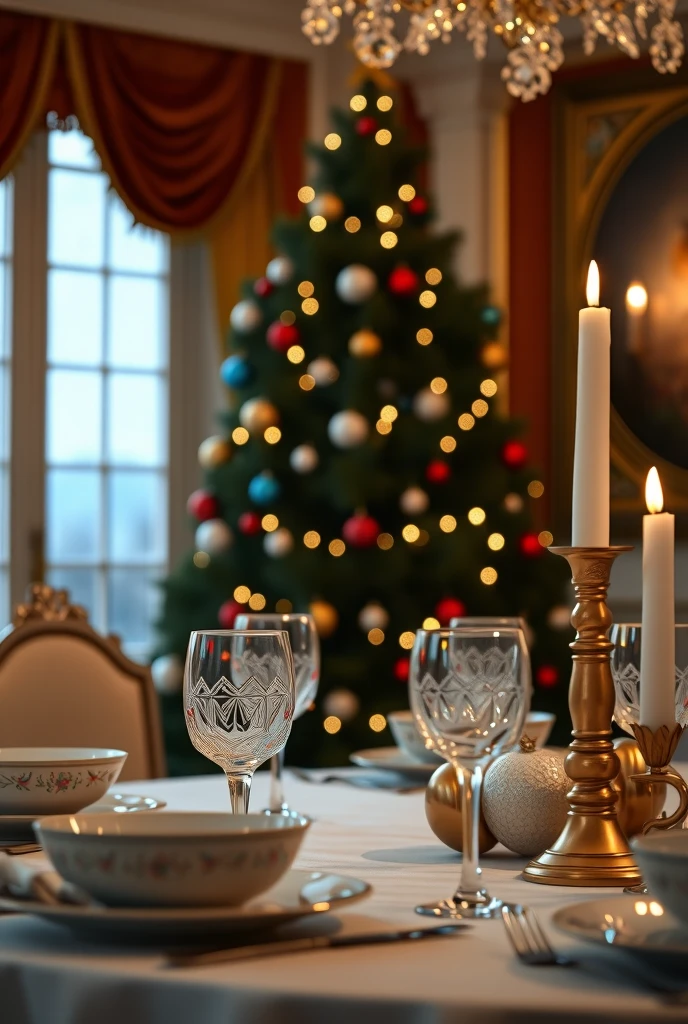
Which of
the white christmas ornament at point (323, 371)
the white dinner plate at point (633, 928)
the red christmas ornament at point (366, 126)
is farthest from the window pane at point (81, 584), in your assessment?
the white dinner plate at point (633, 928)

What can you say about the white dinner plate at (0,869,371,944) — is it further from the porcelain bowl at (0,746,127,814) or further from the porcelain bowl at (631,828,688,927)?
the porcelain bowl at (0,746,127,814)

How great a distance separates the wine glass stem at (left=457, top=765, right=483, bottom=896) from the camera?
1097mm

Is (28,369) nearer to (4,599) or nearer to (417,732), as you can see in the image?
(4,599)

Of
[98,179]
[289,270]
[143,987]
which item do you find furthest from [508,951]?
[98,179]

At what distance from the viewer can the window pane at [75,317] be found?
17.1 feet

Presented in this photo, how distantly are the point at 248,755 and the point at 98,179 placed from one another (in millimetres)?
4360

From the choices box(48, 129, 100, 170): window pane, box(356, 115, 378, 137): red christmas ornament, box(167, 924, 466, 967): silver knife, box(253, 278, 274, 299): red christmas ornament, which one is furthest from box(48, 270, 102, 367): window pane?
box(167, 924, 466, 967): silver knife

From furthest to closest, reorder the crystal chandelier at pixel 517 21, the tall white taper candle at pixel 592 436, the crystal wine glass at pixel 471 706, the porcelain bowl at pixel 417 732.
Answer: the crystal chandelier at pixel 517 21, the porcelain bowl at pixel 417 732, the tall white taper candle at pixel 592 436, the crystal wine glass at pixel 471 706

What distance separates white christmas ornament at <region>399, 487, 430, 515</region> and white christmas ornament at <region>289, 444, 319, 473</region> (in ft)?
0.92

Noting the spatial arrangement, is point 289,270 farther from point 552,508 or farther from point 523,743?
point 523,743

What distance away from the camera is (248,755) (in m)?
1.28

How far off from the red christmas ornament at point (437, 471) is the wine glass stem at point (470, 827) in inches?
130

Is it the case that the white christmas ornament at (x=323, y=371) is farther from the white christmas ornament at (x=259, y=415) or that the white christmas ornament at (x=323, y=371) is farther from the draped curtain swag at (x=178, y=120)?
the draped curtain swag at (x=178, y=120)

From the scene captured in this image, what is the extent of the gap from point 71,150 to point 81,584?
4.91 feet
